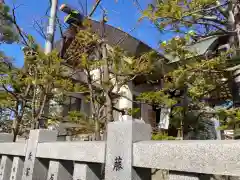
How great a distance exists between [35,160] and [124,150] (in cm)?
173

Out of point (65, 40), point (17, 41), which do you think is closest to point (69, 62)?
point (17, 41)

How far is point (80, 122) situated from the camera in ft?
20.4

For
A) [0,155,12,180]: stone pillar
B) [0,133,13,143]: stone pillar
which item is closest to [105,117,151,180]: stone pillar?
[0,155,12,180]: stone pillar

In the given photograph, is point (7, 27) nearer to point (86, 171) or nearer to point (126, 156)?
point (86, 171)

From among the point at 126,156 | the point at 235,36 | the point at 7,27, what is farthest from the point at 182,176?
the point at 7,27

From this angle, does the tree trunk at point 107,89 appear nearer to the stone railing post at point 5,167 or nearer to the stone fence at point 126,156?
the stone fence at point 126,156

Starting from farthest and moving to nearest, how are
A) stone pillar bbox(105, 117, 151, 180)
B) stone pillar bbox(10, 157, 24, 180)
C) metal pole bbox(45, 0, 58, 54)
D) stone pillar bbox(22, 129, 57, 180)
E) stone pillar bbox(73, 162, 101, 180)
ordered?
metal pole bbox(45, 0, 58, 54)
stone pillar bbox(10, 157, 24, 180)
stone pillar bbox(22, 129, 57, 180)
stone pillar bbox(73, 162, 101, 180)
stone pillar bbox(105, 117, 151, 180)

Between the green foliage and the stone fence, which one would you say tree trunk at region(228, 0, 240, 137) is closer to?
the stone fence

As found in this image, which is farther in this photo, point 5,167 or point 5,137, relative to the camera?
point 5,137

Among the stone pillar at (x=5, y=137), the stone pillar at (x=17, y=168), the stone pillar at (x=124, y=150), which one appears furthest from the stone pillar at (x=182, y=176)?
the stone pillar at (x=5, y=137)

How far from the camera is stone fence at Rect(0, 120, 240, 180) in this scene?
1.54 meters

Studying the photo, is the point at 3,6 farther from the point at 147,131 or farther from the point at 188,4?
the point at 147,131

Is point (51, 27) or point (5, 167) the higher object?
point (51, 27)

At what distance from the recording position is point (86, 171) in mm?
2453
